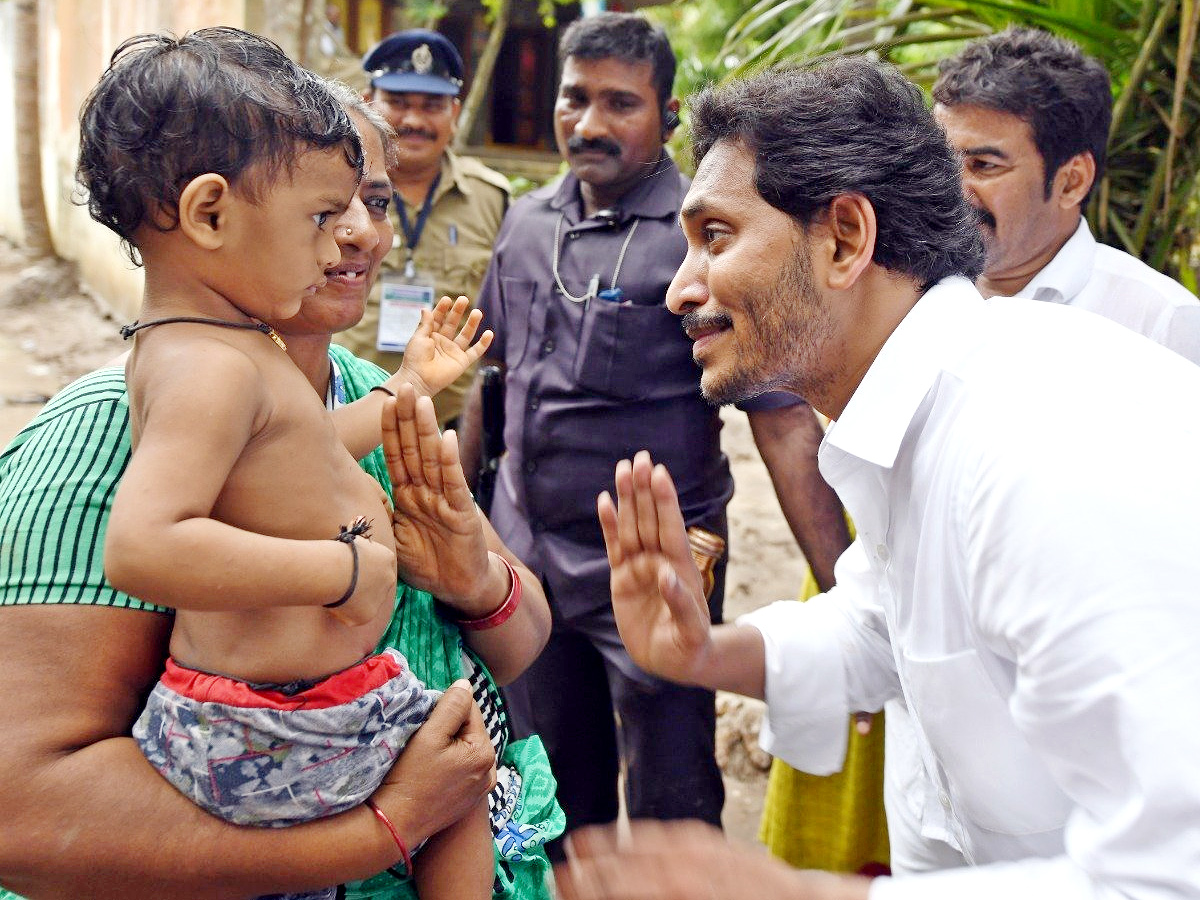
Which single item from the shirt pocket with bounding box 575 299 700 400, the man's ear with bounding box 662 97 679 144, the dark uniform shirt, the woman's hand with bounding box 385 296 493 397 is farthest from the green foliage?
the woman's hand with bounding box 385 296 493 397

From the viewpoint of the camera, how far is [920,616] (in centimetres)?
157

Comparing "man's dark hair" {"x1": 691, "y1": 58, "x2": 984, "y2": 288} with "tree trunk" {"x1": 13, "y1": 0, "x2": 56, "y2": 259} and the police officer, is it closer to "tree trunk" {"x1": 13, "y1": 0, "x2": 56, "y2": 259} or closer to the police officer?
the police officer

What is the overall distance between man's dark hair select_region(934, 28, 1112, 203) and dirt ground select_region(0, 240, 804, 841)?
2.47 meters

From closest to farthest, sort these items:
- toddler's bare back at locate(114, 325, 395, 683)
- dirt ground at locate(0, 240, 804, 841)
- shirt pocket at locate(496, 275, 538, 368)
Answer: toddler's bare back at locate(114, 325, 395, 683), shirt pocket at locate(496, 275, 538, 368), dirt ground at locate(0, 240, 804, 841)

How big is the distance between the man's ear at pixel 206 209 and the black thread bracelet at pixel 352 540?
16.4 inches

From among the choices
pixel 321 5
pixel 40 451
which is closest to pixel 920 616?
pixel 40 451

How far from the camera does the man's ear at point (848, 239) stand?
1.69 m

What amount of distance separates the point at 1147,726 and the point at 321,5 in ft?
22.3

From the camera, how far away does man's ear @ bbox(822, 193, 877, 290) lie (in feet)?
5.55

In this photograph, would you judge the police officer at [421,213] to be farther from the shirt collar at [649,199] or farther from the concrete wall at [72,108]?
the concrete wall at [72,108]

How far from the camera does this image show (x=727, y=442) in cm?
840

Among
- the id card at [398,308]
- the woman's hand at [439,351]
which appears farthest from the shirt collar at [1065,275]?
the id card at [398,308]

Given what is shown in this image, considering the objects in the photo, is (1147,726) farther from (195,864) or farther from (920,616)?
(195,864)

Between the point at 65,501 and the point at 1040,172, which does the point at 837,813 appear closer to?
the point at 1040,172
